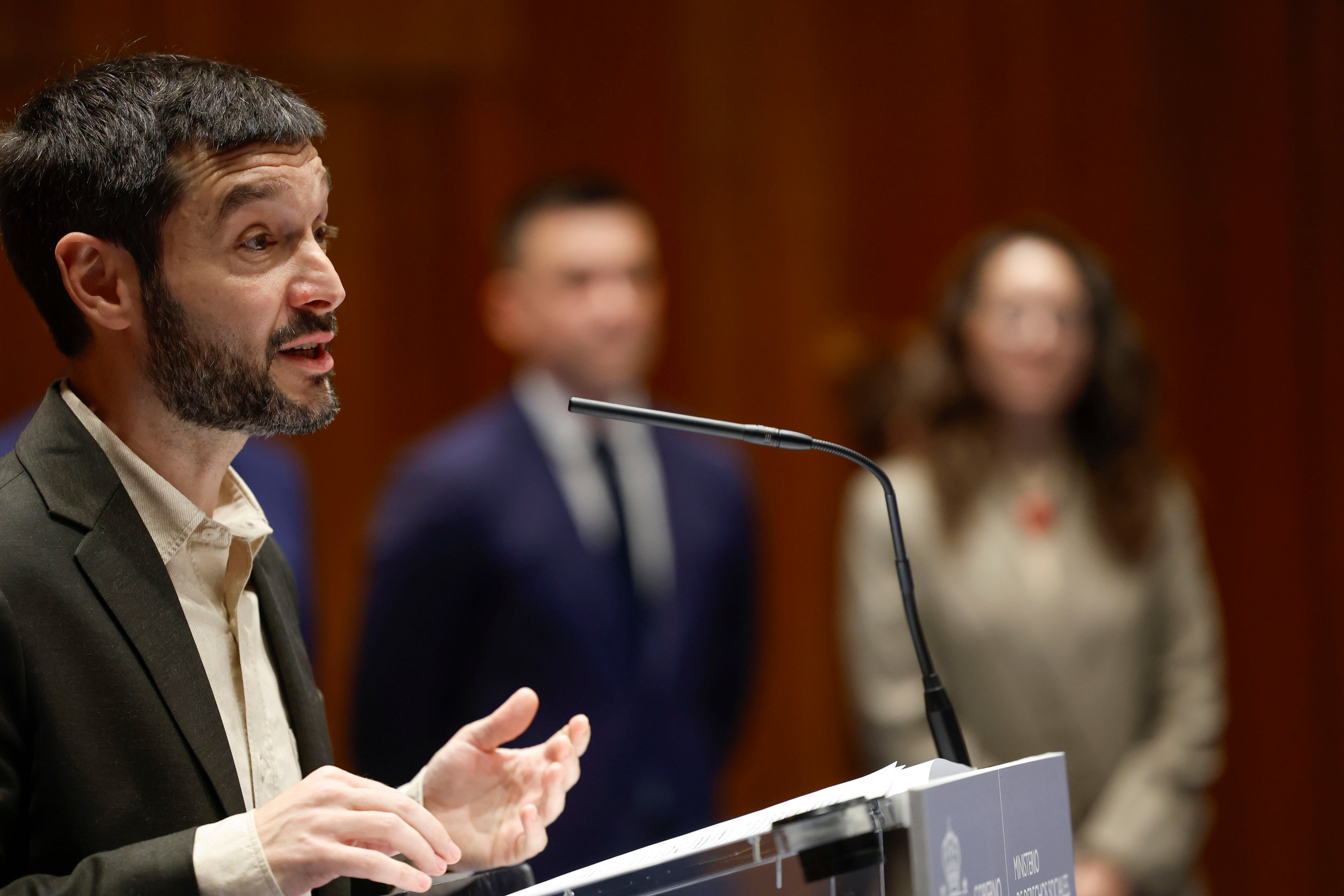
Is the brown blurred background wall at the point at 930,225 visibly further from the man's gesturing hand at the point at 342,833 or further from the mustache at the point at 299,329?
the man's gesturing hand at the point at 342,833

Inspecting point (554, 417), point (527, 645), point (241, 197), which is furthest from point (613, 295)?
point (241, 197)

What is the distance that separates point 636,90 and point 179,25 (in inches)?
46.0

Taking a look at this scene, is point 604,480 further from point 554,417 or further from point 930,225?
point 930,225

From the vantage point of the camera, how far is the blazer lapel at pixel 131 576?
40.9 inches

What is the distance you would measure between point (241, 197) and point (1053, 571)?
181cm

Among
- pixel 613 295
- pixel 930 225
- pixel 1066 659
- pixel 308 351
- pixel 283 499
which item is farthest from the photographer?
pixel 930 225

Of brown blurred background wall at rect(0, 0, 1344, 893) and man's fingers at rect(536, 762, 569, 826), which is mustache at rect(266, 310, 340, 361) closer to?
man's fingers at rect(536, 762, 569, 826)

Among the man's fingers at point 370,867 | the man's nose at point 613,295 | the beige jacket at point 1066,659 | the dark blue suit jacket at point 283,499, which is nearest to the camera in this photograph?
the man's fingers at point 370,867

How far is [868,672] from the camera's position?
99.1 inches

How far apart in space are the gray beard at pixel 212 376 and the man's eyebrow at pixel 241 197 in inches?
3.0

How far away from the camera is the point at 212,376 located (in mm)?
1090

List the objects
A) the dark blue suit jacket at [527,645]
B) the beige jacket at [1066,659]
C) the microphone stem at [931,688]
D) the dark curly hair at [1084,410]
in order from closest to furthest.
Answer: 1. the microphone stem at [931,688]
2. the dark blue suit jacket at [527,645]
3. the beige jacket at [1066,659]
4. the dark curly hair at [1084,410]

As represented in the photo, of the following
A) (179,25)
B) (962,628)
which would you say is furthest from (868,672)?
(179,25)

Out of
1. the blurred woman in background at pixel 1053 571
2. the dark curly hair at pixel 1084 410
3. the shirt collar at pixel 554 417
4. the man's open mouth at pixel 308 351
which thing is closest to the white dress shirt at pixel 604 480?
the shirt collar at pixel 554 417
